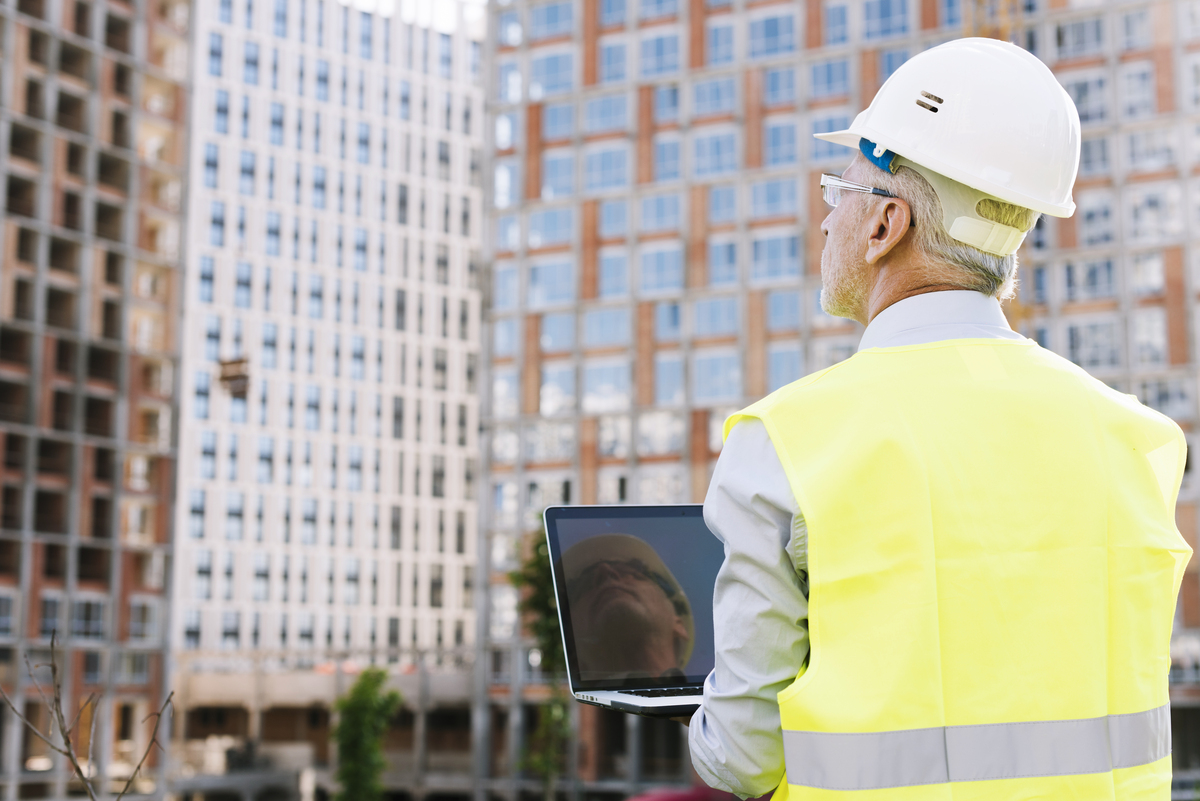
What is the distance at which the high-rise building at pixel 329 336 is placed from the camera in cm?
8850

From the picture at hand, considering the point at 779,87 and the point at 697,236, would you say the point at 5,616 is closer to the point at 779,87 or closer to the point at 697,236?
the point at 697,236

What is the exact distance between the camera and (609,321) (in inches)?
2386

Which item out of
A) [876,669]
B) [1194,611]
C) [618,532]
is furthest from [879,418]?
[1194,611]

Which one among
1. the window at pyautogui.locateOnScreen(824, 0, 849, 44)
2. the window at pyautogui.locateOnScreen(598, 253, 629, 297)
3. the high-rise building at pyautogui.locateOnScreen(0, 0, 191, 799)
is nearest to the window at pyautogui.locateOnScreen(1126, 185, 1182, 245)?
the window at pyautogui.locateOnScreen(824, 0, 849, 44)

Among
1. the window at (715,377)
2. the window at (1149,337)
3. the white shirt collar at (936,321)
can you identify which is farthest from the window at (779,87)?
the white shirt collar at (936,321)

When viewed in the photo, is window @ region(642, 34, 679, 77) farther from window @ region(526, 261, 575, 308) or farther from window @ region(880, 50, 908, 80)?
window @ region(526, 261, 575, 308)

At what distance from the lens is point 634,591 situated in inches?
95.1

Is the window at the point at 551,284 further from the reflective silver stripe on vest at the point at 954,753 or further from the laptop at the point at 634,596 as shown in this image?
the reflective silver stripe on vest at the point at 954,753

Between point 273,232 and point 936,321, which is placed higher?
point 273,232

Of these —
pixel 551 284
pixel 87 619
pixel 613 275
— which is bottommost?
pixel 87 619

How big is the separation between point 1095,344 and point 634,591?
54564 millimetres

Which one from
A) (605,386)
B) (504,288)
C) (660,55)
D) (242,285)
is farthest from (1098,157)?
(242,285)

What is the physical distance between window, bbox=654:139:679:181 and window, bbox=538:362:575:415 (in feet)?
31.3

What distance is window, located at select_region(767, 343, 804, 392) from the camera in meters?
56.8
